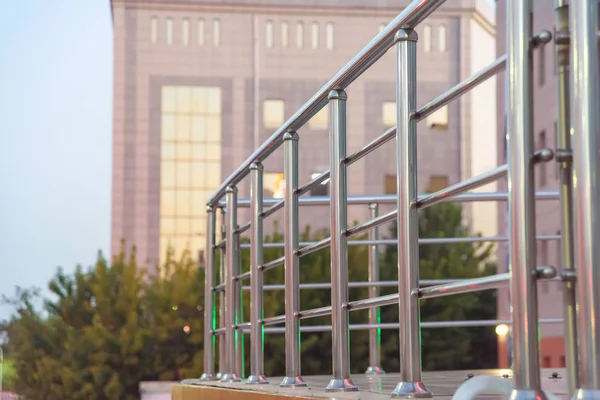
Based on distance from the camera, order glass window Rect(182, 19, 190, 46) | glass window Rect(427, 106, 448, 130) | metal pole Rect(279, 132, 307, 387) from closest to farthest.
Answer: metal pole Rect(279, 132, 307, 387) < glass window Rect(182, 19, 190, 46) < glass window Rect(427, 106, 448, 130)

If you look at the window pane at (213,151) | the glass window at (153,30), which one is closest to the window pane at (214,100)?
the window pane at (213,151)

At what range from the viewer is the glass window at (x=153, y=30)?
56375 millimetres

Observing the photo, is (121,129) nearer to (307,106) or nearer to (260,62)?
(260,62)

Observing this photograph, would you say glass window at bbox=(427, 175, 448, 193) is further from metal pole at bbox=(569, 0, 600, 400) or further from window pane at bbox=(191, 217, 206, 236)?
metal pole at bbox=(569, 0, 600, 400)

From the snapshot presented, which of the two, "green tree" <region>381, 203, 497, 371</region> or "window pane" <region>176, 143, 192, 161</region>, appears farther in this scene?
"window pane" <region>176, 143, 192, 161</region>

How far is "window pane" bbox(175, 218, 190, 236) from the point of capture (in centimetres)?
5531

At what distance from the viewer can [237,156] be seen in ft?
185

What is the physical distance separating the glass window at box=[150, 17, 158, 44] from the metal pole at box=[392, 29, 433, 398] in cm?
5427

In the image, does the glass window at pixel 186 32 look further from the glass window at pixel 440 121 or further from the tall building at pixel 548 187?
the tall building at pixel 548 187

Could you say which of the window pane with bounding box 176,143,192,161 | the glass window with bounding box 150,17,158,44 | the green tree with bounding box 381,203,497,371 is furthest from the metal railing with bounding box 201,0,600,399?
the glass window with bounding box 150,17,158,44

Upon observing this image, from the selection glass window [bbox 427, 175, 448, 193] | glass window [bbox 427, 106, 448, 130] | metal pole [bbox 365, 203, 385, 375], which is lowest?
metal pole [bbox 365, 203, 385, 375]

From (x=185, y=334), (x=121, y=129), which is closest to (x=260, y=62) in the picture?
(x=121, y=129)

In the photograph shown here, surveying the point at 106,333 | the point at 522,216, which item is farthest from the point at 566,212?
the point at 106,333

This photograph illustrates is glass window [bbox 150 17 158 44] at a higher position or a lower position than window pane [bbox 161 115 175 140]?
higher
